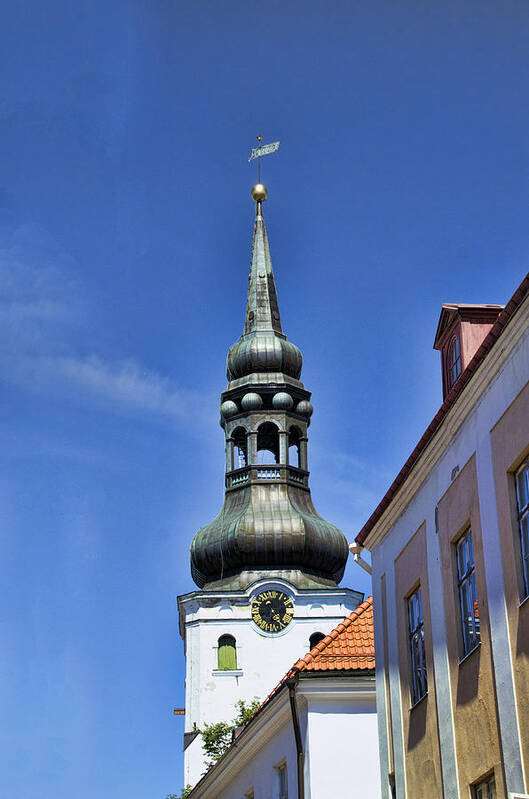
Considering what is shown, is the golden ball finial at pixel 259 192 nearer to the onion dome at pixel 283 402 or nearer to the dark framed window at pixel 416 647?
the onion dome at pixel 283 402

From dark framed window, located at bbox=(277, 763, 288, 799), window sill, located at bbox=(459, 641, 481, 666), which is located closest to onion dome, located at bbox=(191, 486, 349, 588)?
dark framed window, located at bbox=(277, 763, 288, 799)

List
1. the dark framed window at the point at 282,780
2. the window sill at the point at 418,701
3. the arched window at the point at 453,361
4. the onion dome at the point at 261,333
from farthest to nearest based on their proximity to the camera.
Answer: the onion dome at the point at 261,333
the dark framed window at the point at 282,780
the arched window at the point at 453,361
the window sill at the point at 418,701

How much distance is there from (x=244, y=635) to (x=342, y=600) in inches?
180

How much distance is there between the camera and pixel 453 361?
17.9m

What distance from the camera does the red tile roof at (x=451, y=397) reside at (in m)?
13.4

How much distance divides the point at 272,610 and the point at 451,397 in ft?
151

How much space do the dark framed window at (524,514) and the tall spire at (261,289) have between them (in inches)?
2146

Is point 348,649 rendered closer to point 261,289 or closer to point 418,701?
point 418,701

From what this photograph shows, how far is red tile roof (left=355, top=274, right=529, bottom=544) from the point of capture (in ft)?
44.1

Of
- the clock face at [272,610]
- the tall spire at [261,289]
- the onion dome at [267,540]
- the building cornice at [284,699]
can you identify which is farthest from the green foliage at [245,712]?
the tall spire at [261,289]

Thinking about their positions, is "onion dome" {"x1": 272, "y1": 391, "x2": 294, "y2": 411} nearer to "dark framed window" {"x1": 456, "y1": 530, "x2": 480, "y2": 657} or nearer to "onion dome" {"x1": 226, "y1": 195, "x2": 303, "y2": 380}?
"onion dome" {"x1": 226, "y1": 195, "x2": 303, "y2": 380}

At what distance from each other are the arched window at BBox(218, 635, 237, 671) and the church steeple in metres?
2.28

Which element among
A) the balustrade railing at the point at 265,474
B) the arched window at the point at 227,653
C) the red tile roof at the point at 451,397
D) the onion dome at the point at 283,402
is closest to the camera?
the red tile roof at the point at 451,397

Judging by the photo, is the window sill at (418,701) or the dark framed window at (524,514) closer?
the dark framed window at (524,514)
